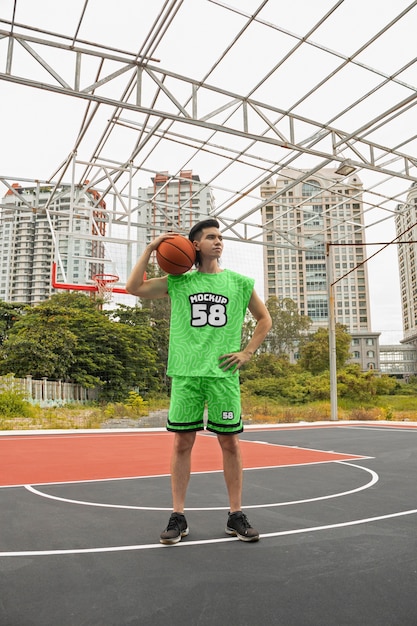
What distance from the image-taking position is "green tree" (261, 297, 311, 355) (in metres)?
36.8

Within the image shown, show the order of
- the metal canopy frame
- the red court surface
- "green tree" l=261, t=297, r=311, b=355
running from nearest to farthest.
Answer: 1. the red court surface
2. the metal canopy frame
3. "green tree" l=261, t=297, r=311, b=355

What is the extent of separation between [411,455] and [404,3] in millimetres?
5778

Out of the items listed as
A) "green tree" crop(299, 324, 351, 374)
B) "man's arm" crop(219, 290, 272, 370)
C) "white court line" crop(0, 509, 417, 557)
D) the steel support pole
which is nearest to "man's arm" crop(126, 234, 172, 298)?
"man's arm" crop(219, 290, 272, 370)

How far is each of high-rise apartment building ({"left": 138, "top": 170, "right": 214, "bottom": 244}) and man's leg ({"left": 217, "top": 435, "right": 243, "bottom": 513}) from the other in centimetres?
888

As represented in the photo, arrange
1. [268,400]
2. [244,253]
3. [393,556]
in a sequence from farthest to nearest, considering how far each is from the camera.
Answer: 1. [268,400]
2. [244,253]
3. [393,556]

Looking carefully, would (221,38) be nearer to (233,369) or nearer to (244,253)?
(233,369)

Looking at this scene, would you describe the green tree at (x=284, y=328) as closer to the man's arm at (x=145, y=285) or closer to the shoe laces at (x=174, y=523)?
the man's arm at (x=145, y=285)

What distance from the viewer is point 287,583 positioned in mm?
1682

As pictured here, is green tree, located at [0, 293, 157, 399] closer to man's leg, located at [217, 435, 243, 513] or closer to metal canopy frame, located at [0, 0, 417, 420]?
metal canopy frame, located at [0, 0, 417, 420]

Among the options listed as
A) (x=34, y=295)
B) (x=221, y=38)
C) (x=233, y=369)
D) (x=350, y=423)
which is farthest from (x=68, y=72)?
(x=34, y=295)

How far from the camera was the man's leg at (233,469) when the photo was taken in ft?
→ 7.73

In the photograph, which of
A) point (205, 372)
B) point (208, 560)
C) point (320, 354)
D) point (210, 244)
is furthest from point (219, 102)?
point (320, 354)

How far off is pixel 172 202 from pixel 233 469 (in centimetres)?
1108

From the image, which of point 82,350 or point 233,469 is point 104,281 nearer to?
point 82,350
